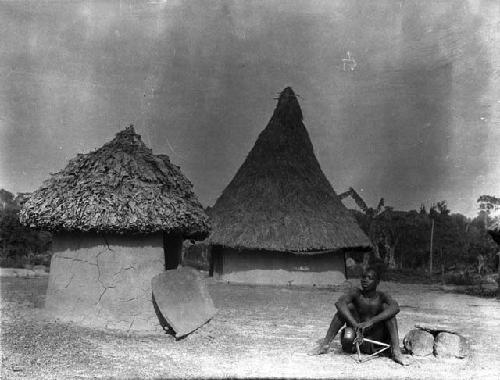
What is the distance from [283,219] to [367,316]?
11.1 meters

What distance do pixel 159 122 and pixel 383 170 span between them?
11813 millimetres

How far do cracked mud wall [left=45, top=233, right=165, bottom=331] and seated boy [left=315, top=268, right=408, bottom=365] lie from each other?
2645 millimetres

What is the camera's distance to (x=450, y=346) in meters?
5.91

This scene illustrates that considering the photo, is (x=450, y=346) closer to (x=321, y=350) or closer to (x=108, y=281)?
(x=321, y=350)

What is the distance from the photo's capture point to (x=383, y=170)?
24734 millimetres

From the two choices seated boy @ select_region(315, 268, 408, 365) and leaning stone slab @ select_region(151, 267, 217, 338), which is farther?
leaning stone slab @ select_region(151, 267, 217, 338)

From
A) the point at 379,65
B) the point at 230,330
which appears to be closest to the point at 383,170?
the point at 379,65

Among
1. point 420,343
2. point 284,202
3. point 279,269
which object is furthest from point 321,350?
point 284,202

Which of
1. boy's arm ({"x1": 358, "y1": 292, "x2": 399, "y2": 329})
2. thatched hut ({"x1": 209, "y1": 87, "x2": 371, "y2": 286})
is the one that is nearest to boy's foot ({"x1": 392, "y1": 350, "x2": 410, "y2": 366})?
boy's arm ({"x1": 358, "y1": 292, "x2": 399, "y2": 329})

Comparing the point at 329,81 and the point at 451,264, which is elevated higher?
the point at 329,81

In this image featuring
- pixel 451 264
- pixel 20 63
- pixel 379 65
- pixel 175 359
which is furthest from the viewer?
pixel 451 264

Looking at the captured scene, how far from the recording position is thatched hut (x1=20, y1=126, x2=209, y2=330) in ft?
23.2

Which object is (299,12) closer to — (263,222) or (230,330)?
(230,330)

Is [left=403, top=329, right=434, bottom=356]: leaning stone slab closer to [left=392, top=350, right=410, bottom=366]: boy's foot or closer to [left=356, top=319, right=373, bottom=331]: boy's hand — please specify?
[left=392, top=350, right=410, bottom=366]: boy's foot
